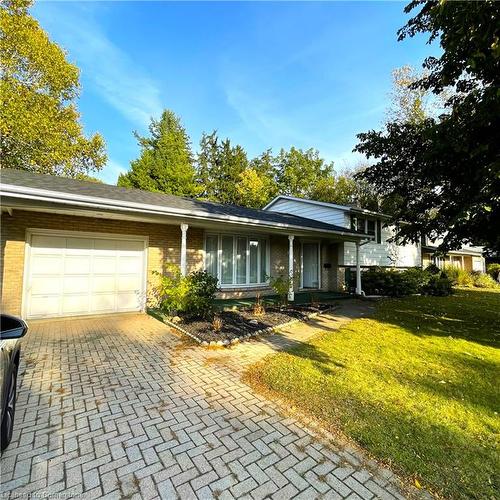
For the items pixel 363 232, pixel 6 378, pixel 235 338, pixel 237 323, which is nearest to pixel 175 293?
pixel 237 323

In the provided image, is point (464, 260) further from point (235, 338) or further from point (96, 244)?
point (96, 244)

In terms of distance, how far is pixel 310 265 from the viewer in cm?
1443

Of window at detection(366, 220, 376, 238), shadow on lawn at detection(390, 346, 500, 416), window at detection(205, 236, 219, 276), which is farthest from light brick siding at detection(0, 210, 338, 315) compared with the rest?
shadow on lawn at detection(390, 346, 500, 416)

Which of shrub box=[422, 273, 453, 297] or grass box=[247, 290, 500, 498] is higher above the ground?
shrub box=[422, 273, 453, 297]

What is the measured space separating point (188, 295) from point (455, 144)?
698cm

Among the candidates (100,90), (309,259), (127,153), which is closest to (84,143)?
(100,90)

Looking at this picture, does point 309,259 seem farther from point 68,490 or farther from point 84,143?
point 84,143

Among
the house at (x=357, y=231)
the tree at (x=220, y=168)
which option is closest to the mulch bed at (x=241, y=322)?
the house at (x=357, y=231)

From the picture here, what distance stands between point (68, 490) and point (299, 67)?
1293cm

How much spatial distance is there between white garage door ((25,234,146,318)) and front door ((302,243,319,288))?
8.16 meters

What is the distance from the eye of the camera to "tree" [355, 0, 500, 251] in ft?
15.5

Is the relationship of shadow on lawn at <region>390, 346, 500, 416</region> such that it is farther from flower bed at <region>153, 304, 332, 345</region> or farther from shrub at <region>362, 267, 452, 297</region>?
shrub at <region>362, 267, 452, 297</region>

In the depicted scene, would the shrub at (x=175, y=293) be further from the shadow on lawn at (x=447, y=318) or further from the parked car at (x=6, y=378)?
the shadow on lawn at (x=447, y=318)

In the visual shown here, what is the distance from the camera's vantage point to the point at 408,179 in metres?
8.68
